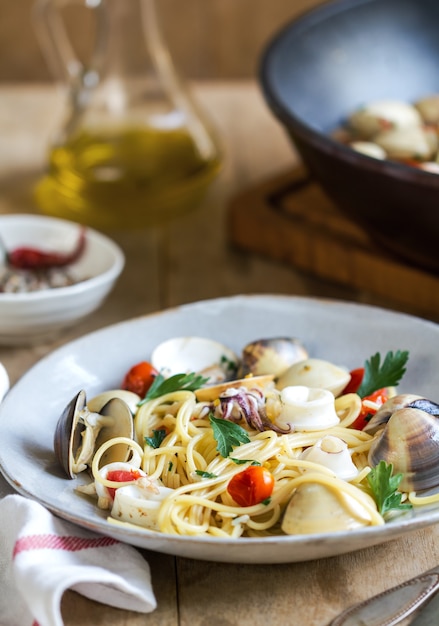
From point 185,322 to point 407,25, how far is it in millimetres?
1077

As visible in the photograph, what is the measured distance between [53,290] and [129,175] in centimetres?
55

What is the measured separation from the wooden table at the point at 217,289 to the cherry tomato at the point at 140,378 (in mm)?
234

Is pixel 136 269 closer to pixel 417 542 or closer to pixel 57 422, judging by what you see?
pixel 57 422

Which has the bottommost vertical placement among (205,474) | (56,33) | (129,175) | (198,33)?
(198,33)

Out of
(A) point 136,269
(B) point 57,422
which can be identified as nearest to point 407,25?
(A) point 136,269

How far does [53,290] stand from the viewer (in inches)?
58.9

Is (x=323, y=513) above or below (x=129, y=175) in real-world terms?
above

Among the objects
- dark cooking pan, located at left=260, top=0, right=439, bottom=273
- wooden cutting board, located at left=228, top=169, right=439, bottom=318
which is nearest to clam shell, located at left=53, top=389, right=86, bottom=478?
dark cooking pan, located at left=260, top=0, right=439, bottom=273

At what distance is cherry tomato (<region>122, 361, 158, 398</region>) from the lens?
129 centimetres

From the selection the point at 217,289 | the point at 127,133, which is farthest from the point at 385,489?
the point at 127,133

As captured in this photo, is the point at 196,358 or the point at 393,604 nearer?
the point at 393,604

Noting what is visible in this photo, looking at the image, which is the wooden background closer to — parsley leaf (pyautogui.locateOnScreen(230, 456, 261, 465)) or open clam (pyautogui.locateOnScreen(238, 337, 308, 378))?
open clam (pyautogui.locateOnScreen(238, 337, 308, 378))

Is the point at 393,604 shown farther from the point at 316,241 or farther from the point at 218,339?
the point at 316,241

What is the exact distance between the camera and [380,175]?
1.42 meters
